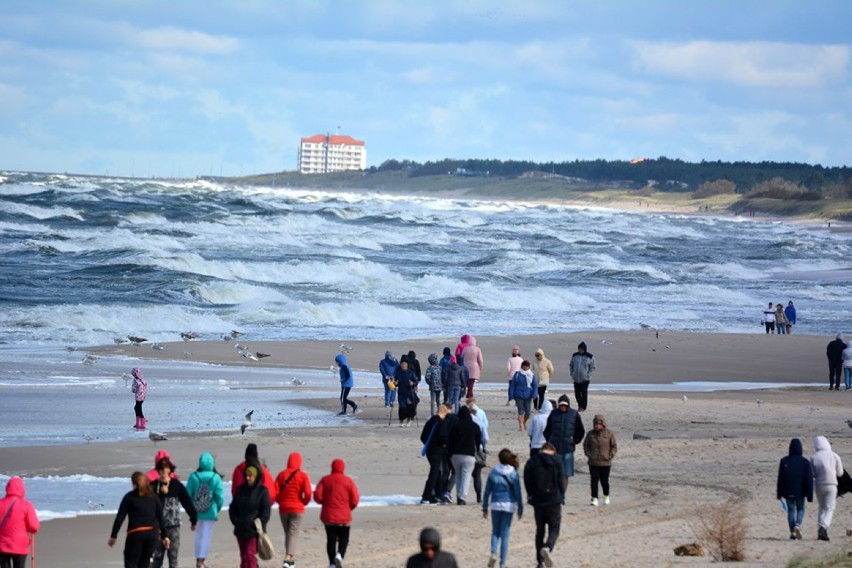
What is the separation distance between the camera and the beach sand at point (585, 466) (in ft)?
35.9

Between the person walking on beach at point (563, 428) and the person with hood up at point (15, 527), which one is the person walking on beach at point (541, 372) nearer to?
the person walking on beach at point (563, 428)

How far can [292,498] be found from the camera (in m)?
10.3

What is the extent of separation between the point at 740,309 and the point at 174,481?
33.9 m

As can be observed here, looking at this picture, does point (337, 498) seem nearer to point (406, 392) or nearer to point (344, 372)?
point (406, 392)

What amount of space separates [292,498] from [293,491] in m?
0.06

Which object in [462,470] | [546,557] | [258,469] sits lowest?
[546,557]

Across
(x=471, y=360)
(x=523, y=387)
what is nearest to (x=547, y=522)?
(x=523, y=387)

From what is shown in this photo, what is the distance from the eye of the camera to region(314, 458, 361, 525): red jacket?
1009 cm

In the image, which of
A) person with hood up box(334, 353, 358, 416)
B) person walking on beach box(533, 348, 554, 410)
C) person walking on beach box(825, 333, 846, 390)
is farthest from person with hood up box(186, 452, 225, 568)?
person walking on beach box(825, 333, 846, 390)

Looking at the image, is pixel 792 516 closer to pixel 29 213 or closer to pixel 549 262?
pixel 549 262

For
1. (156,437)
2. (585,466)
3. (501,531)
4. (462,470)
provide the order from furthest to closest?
(156,437), (585,466), (462,470), (501,531)

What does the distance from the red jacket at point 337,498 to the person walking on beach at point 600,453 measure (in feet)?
11.4

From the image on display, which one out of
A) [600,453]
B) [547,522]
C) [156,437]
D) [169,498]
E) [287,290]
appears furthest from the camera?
[287,290]

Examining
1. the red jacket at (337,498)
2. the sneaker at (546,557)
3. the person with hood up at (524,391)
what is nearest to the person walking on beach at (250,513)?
the red jacket at (337,498)
